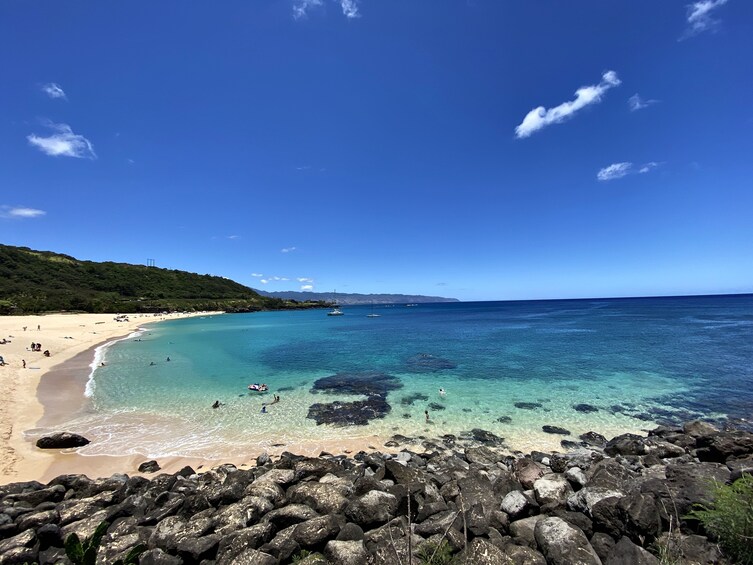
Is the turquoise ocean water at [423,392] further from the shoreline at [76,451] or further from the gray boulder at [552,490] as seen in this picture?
the gray boulder at [552,490]

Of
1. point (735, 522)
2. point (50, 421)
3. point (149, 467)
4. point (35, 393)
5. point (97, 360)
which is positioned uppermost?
point (735, 522)

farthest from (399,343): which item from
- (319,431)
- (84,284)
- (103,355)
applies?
(84,284)

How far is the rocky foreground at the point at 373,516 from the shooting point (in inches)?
245

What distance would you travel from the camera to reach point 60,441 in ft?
49.4

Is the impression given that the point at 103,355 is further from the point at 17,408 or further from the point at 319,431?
the point at 319,431

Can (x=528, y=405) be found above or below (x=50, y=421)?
below

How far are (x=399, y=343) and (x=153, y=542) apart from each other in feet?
148

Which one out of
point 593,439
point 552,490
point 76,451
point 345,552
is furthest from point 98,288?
point 552,490

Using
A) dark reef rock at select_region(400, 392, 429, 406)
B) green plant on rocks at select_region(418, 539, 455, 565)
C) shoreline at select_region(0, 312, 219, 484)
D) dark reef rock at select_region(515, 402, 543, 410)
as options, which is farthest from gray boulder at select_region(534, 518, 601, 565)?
shoreline at select_region(0, 312, 219, 484)

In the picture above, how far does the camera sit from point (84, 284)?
12638 centimetres

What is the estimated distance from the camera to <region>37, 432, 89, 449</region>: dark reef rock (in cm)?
1494

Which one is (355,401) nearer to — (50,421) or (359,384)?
(359,384)

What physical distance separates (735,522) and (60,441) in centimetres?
2324

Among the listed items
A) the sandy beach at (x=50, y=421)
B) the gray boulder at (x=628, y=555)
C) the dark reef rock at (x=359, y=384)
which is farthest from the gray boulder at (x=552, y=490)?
the dark reef rock at (x=359, y=384)
